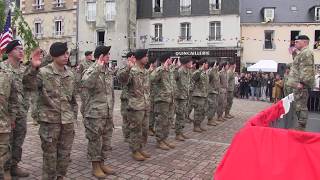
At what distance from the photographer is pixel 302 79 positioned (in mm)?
7953

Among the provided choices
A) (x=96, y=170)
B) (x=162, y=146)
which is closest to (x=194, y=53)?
(x=162, y=146)

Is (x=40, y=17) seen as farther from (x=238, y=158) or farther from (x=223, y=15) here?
A: (x=238, y=158)

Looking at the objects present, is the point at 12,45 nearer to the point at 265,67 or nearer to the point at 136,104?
the point at 136,104

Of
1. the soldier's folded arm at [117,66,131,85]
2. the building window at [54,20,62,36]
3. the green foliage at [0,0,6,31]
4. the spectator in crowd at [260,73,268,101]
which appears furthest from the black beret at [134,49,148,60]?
the building window at [54,20,62,36]

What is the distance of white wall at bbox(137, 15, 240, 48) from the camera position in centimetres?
3625

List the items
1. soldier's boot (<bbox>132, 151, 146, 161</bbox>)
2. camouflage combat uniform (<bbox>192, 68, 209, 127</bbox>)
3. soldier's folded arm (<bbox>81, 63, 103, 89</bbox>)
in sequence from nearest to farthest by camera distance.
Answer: soldier's folded arm (<bbox>81, 63, 103, 89</bbox>)
soldier's boot (<bbox>132, 151, 146, 161</bbox>)
camouflage combat uniform (<bbox>192, 68, 209, 127</bbox>)

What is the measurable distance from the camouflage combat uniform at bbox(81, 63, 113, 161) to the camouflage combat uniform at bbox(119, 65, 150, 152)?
2.77ft

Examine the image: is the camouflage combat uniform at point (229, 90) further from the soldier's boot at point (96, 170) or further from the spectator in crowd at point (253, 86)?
the spectator in crowd at point (253, 86)

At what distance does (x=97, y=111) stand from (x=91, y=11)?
113 ft

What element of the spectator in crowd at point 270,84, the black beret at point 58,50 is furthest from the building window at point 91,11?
the black beret at point 58,50

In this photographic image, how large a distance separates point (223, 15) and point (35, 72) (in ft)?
108

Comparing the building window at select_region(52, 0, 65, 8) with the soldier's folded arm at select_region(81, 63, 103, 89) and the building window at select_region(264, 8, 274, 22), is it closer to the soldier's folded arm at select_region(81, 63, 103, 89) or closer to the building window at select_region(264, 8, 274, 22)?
the building window at select_region(264, 8, 274, 22)

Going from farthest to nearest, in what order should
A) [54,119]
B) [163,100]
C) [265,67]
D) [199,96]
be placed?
[265,67] < [199,96] < [163,100] < [54,119]

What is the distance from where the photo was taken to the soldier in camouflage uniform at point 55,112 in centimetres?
542
